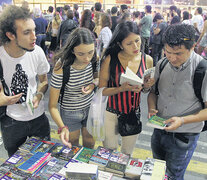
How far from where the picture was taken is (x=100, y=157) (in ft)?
5.30

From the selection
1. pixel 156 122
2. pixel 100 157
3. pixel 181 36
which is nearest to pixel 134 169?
pixel 100 157

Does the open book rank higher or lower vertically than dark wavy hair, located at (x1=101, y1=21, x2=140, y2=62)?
lower

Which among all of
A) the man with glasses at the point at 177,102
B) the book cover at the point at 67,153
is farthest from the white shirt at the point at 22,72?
the man with glasses at the point at 177,102

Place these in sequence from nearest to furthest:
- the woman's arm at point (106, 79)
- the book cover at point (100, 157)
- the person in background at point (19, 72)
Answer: the book cover at point (100, 157), the person in background at point (19, 72), the woman's arm at point (106, 79)

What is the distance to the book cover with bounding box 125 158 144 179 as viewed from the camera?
1480 millimetres

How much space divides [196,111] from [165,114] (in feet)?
0.82

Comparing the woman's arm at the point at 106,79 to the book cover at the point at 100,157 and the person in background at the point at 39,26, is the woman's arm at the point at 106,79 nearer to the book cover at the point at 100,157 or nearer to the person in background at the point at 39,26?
the book cover at the point at 100,157

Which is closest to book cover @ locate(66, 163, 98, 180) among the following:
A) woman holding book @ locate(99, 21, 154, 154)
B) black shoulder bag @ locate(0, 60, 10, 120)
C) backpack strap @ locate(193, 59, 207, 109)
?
woman holding book @ locate(99, 21, 154, 154)

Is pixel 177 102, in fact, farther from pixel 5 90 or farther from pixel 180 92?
pixel 5 90

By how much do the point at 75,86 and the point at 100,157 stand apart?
67cm

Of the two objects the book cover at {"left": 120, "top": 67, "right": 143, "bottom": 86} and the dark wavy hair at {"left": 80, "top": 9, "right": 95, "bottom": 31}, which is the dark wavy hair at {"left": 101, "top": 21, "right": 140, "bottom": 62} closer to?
the book cover at {"left": 120, "top": 67, "right": 143, "bottom": 86}

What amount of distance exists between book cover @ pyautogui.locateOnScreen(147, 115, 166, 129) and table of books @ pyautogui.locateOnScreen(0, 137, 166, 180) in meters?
0.27

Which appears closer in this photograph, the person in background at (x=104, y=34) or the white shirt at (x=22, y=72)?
the white shirt at (x=22, y=72)

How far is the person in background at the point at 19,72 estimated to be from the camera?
5.42 feet
